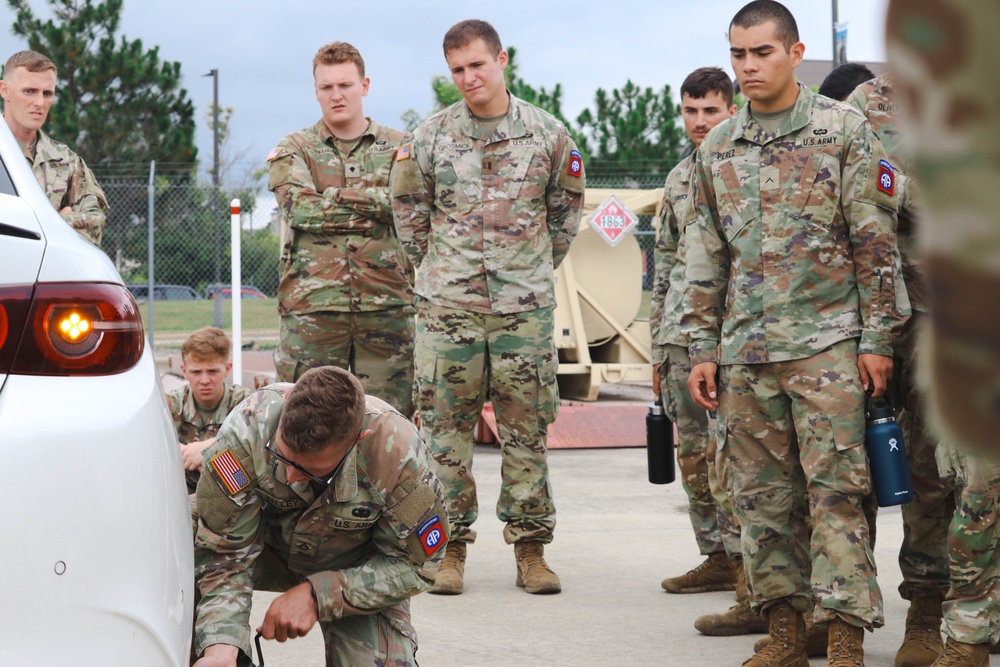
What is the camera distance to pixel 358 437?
3148 millimetres

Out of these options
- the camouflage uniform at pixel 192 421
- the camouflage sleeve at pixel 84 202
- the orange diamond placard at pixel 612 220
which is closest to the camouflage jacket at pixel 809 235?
the camouflage uniform at pixel 192 421

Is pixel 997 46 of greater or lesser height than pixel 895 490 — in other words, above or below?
above

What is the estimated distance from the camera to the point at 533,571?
4930mm

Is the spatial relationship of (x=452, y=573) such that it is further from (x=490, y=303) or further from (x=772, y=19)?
(x=772, y=19)

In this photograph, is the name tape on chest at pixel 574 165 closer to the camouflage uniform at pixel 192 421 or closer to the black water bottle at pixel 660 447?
the black water bottle at pixel 660 447

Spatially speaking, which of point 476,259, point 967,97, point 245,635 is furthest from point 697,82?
point 967,97

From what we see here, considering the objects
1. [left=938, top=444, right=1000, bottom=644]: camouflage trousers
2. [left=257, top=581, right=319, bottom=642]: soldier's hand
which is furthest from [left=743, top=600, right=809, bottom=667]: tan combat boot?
[left=257, top=581, right=319, bottom=642]: soldier's hand

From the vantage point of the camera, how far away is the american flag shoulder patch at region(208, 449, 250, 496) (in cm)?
314

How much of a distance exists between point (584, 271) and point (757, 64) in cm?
673

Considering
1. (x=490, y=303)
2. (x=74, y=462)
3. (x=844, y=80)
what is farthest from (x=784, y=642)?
(x=74, y=462)

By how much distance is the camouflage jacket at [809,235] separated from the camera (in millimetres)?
3680

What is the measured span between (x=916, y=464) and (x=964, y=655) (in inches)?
27.0

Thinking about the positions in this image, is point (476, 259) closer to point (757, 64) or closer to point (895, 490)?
point (757, 64)

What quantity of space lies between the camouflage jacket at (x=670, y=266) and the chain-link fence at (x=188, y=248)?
32.4 feet
